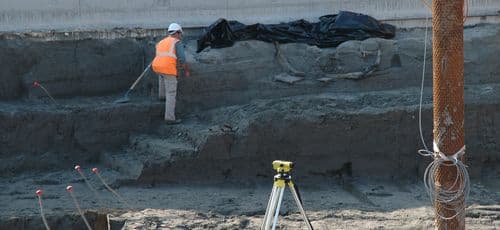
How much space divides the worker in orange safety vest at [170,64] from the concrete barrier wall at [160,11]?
2.24 metres

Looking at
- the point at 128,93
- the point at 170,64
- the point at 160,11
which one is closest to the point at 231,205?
the point at 170,64

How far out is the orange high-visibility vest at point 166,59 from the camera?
46.8 ft

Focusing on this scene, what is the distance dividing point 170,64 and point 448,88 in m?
6.68

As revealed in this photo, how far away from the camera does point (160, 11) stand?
1664 cm

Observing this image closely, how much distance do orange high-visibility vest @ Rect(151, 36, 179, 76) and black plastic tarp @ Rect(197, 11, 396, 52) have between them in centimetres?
90

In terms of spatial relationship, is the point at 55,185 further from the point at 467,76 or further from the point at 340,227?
the point at 467,76

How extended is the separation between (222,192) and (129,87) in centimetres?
298

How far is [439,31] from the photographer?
323 inches

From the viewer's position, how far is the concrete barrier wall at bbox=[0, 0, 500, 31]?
1631 centimetres

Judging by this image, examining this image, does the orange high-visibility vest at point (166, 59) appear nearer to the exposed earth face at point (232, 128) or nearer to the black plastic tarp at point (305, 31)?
the exposed earth face at point (232, 128)

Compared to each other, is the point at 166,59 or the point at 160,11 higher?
the point at 160,11

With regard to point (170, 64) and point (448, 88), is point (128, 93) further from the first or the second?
point (448, 88)

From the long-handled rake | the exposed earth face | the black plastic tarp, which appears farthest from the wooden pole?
the long-handled rake

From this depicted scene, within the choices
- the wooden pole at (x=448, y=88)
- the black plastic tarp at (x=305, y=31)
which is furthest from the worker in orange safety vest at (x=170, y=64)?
the wooden pole at (x=448, y=88)
